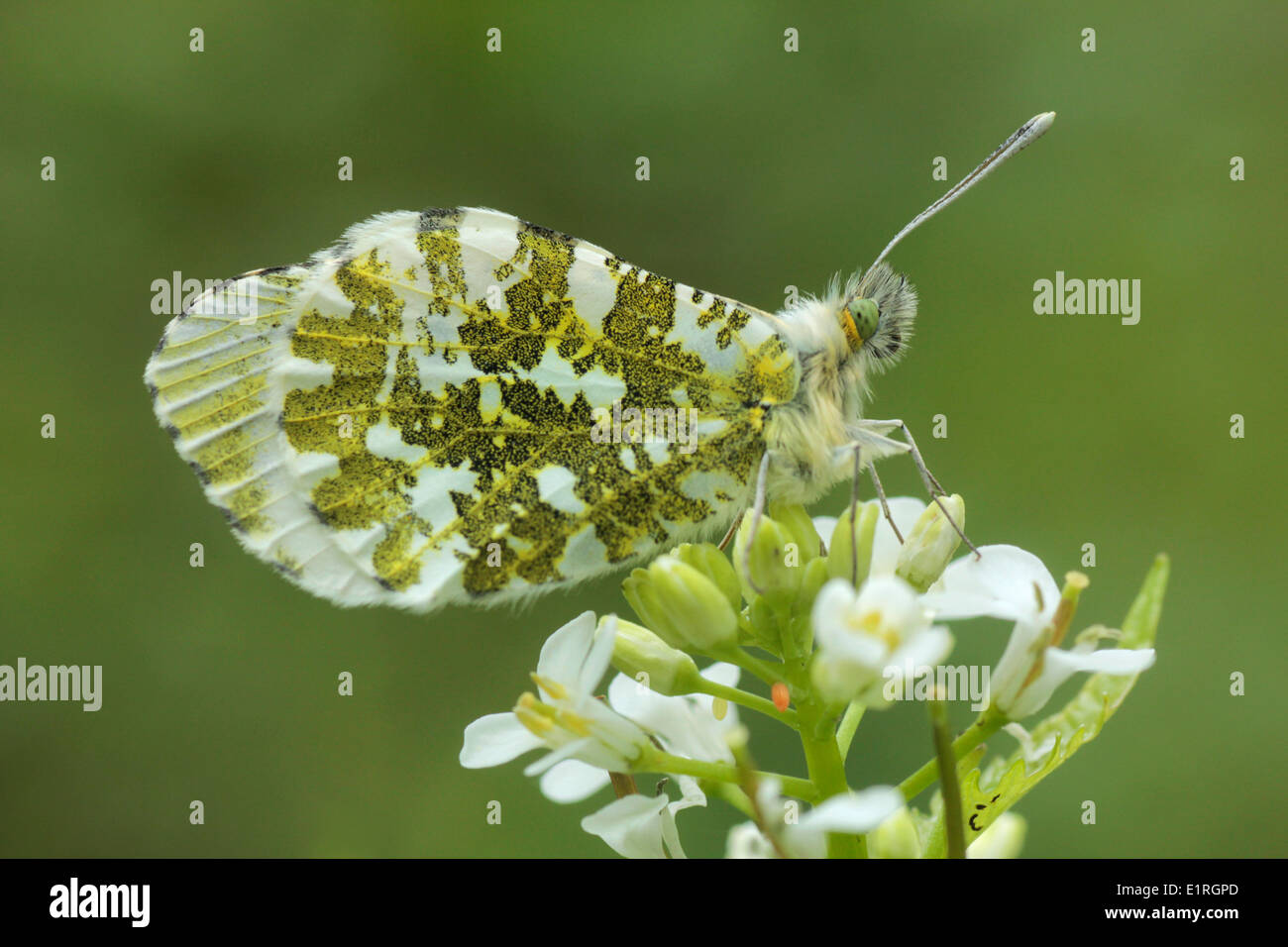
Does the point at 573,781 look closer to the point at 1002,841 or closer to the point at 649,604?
the point at 649,604

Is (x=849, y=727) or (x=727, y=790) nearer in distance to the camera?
(x=727, y=790)

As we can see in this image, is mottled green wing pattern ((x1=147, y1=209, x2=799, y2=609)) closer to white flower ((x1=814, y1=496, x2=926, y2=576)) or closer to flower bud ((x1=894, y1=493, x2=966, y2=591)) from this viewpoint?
white flower ((x1=814, y1=496, x2=926, y2=576))

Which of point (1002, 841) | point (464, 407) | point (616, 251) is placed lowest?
point (1002, 841)

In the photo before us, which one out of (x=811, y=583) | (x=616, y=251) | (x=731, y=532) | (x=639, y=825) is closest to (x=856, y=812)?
(x=639, y=825)

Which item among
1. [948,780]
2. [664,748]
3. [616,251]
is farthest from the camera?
[616,251]

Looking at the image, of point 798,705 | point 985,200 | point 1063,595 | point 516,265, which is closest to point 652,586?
point 798,705

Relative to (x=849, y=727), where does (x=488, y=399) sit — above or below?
above

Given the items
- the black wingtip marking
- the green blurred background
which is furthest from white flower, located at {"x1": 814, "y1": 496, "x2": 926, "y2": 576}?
the green blurred background

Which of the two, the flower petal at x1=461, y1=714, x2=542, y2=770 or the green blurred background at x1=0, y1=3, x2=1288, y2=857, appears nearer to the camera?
the flower petal at x1=461, y1=714, x2=542, y2=770
